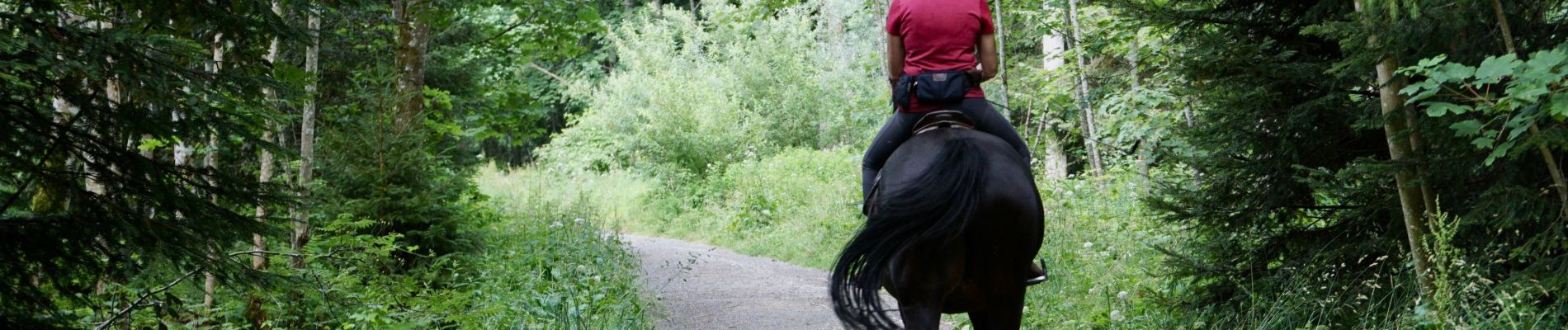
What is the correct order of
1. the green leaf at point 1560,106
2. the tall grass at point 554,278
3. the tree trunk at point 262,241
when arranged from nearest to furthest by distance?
the green leaf at point 1560,106, the tall grass at point 554,278, the tree trunk at point 262,241

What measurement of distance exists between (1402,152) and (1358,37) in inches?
22.9

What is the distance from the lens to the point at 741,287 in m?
9.48

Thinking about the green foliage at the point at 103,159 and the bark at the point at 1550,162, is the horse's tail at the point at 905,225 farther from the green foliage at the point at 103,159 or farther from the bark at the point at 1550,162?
the green foliage at the point at 103,159

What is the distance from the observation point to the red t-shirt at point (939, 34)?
14.9 ft

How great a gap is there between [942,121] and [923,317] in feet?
2.84

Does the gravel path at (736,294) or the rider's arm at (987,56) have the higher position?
the rider's arm at (987,56)

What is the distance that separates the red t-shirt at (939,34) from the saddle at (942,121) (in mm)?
181

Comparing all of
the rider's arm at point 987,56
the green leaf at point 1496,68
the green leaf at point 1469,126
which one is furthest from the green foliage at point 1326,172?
the rider's arm at point 987,56

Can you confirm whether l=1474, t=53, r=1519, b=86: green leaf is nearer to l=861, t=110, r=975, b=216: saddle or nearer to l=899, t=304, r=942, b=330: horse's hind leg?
l=861, t=110, r=975, b=216: saddle

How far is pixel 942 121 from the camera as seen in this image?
4.29 meters

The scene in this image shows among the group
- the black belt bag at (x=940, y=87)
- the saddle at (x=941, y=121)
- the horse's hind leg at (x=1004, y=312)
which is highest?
the black belt bag at (x=940, y=87)

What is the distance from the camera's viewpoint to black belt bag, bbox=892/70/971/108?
4461 mm

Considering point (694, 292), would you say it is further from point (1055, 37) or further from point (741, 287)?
point (1055, 37)

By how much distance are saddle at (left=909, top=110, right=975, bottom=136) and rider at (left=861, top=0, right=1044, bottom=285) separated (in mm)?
159
